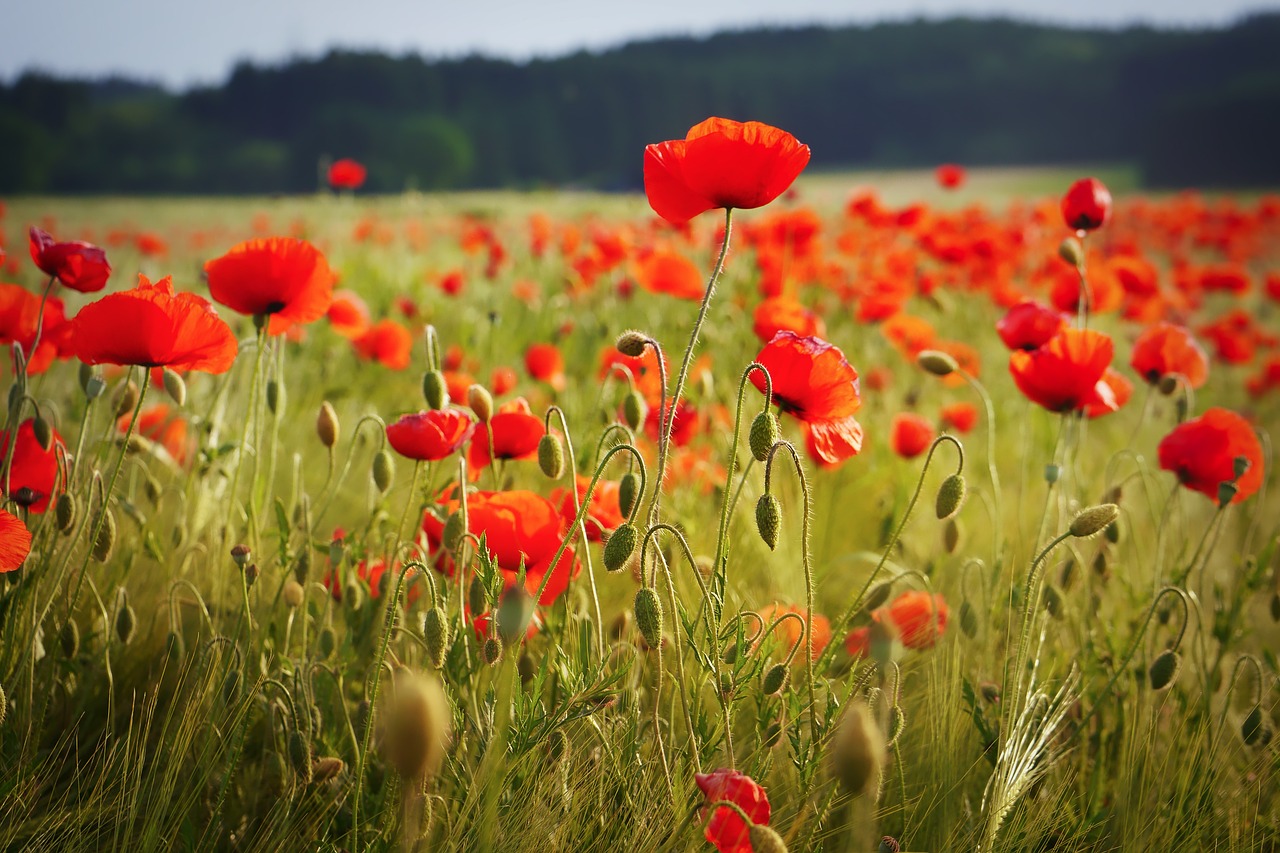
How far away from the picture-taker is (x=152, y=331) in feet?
3.61

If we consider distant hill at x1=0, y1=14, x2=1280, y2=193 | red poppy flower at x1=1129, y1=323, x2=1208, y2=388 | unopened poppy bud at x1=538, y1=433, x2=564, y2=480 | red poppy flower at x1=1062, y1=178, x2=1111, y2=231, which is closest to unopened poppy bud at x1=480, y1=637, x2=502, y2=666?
unopened poppy bud at x1=538, y1=433, x2=564, y2=480

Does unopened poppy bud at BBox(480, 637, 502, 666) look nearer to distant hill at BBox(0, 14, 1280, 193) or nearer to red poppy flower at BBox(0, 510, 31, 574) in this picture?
red poppy flower at BBox(0, 510, 31, 574)

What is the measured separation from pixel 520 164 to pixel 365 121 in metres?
6.58

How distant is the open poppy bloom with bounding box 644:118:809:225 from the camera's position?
1.10 metres

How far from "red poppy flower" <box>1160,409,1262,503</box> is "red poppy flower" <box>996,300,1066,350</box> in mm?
258

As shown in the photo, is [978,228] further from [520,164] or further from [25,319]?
[520,164]

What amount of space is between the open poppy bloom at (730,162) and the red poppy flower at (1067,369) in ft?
1.95

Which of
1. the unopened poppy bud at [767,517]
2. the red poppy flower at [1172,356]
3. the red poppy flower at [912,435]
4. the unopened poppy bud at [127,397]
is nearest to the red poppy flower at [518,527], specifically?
the unopened poppy bud at [767,517]

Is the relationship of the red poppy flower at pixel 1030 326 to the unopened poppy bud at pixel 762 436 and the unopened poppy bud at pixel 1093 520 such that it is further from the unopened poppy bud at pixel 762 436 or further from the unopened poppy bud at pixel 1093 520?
the unopened poppy bud at pixel 762 436

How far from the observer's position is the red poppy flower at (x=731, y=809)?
2.86ft

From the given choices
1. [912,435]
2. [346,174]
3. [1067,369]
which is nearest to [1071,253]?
[1067,369]

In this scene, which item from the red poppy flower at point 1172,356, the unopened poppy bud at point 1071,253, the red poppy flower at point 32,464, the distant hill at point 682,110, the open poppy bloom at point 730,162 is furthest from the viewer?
the distant hill at point 682,110

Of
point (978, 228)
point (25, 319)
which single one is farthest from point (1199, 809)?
point (978, 228)

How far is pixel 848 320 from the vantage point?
12.3ft
